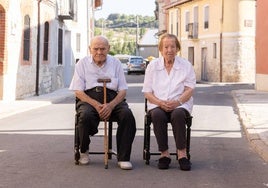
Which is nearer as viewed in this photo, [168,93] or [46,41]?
[168,93]

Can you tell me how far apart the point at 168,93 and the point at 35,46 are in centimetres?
1614

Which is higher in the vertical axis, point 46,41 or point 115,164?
point 46,41

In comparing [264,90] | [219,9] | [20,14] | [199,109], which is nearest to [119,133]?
[199,109]

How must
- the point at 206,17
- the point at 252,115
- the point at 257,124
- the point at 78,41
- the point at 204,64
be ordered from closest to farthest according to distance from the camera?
the point at 257,124 → the point at 252,115 → the point at 78,41 → the point at 204,64 → the point at 206,17

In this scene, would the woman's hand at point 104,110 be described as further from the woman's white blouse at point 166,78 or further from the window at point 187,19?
the window at point 187,19

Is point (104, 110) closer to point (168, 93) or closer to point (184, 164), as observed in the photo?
point (168, 93)

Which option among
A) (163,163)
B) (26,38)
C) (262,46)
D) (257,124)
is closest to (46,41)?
(26,38)

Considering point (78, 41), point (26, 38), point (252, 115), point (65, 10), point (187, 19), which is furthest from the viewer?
point (187, 19)

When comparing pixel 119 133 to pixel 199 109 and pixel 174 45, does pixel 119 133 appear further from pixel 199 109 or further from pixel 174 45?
pixel 199 109

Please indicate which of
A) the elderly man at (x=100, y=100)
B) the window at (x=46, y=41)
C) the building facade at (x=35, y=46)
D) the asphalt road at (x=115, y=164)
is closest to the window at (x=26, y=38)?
the building facade at (x=35, y=46)

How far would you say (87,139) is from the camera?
24.1 ft

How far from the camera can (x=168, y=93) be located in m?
7.59

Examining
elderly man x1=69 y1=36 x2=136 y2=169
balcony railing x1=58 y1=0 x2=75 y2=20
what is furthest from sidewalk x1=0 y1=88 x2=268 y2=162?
balcony railing x1=58 y1=0 x2=75 y2=20

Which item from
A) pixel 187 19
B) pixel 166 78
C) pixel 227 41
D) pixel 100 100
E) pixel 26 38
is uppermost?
pixel 187 19
